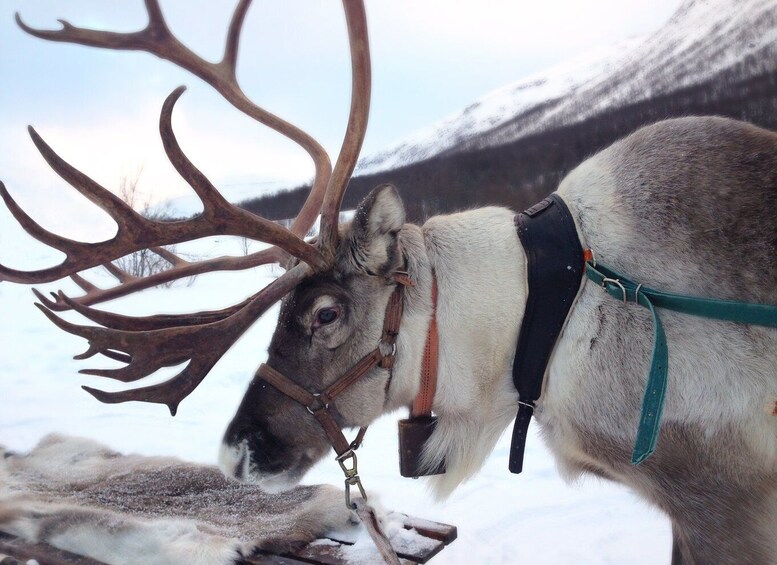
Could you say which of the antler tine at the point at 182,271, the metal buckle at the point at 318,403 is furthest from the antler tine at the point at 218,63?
the metal buckle at the point at 318,403

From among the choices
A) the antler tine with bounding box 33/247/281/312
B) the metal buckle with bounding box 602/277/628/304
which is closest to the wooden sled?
the antler tine with bounding box 33/247/281/312

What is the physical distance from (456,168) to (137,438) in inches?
128

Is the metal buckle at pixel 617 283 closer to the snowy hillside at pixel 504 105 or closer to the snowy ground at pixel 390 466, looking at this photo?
the snowy ground at pixel 390 466

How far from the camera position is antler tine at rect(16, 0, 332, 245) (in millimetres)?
2170

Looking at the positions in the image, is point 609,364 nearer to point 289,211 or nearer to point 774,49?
point 774,49

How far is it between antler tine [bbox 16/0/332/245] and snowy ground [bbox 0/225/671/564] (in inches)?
56.3

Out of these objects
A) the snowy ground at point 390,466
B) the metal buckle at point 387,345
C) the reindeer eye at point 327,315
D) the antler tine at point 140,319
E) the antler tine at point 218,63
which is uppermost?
Answer: the antler tine at point 218,63

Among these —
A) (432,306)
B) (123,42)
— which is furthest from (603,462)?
(123,42)

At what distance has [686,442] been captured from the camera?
1497 millimetres

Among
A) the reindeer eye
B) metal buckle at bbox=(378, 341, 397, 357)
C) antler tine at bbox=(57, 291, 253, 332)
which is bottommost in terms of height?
metal buckle at bbox=(378, 341, 397, 357)

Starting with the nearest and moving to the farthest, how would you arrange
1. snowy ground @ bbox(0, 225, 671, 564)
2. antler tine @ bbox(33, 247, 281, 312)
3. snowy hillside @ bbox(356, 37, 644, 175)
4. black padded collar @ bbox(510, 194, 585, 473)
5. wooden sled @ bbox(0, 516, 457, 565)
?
black padded collar @ bbox(510, 194, 585, 473) → wooden sled @ bbox(0, 516, 457, 565) → antler tine @ bbox(33, 247, 281, 312) → snowy ground @ bbox(0, 225, 671, 564) → snowy hillside @ bbox(356, 37, 644, 175)

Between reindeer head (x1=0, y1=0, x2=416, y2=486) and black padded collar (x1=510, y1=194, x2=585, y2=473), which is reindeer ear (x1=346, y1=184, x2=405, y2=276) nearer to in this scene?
reindeer head (x1=0, y1=0, x2=416, y2=486)

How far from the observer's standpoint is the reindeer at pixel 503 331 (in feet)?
4.87

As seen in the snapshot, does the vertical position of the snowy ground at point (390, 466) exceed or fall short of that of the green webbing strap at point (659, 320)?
it falls short
